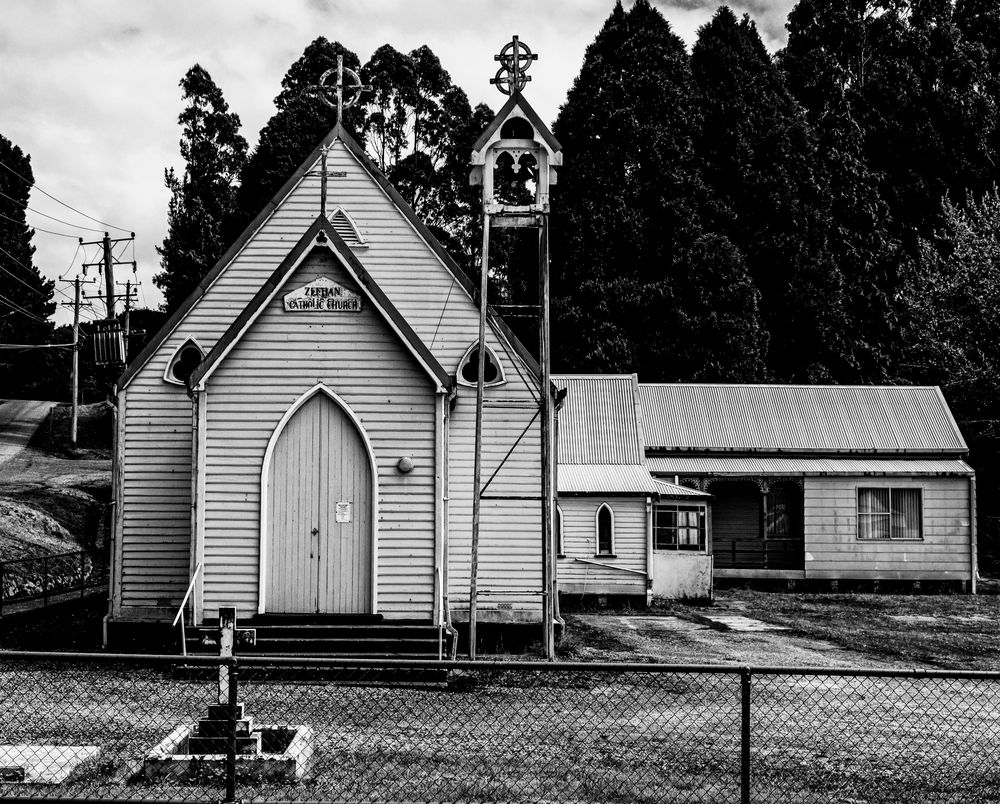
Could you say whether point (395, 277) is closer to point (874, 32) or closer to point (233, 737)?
point (233, 737)

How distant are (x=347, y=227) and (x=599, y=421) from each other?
12.6m

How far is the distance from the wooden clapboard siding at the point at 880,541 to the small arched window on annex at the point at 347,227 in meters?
16.5

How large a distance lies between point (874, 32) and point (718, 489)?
33.5 meters

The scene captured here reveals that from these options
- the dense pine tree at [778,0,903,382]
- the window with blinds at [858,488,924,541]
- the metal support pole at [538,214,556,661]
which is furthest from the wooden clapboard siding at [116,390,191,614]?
the dense pine tree at [778,0,903,382]

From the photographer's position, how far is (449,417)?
17.6m

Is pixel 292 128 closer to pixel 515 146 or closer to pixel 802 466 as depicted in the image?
pixel 802 466

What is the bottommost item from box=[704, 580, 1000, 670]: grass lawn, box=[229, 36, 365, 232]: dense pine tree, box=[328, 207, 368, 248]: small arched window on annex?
box=[704, 580, 1000, 670]: grass lawn

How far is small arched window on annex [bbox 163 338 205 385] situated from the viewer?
17875mm

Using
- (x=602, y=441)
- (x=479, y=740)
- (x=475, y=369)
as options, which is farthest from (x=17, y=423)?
(x=479, y=740)

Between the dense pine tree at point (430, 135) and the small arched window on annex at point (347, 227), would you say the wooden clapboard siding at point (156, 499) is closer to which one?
the small arched window on annex at point (347, 227)

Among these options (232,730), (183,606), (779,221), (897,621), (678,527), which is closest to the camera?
(232,730)

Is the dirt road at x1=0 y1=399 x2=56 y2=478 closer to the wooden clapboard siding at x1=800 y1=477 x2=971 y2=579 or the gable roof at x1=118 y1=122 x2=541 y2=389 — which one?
the gable roof at x1=118 y1=122 x2=541 y2=389

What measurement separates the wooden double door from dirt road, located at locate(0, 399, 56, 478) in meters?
23.5

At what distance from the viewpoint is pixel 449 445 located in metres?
17.6
